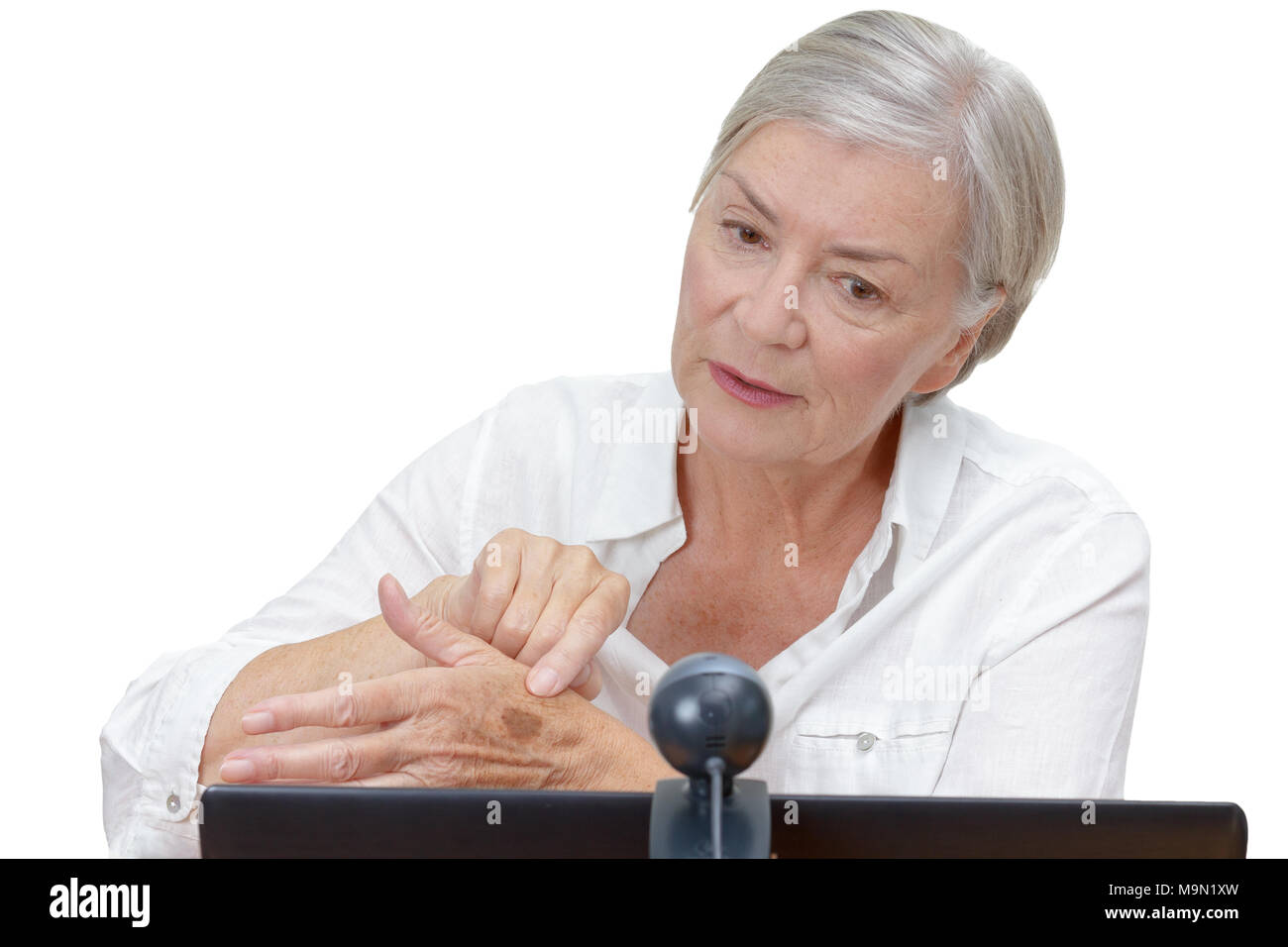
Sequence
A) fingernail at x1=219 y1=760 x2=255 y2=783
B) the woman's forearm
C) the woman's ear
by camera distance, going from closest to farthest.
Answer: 1. fingernail at x1=219 y1=760 x2=255 y2=783
2. the woman's forearm
3. the woman's ear

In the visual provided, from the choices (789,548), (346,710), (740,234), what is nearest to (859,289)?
(740,234)

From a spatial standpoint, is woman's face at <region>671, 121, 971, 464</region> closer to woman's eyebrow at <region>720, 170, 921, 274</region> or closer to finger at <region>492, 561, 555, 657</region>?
woman's eyebrow at <region>720, 170, 921, 274</region>

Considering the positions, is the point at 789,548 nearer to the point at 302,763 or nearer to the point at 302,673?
the point at 302,673

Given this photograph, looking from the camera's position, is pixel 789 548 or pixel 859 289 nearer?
pixel 859 289

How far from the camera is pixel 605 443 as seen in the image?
234 centimetres

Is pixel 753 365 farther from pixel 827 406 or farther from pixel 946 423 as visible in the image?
pixel 946 423

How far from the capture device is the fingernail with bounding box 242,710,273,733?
157 cm

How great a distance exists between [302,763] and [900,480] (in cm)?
109

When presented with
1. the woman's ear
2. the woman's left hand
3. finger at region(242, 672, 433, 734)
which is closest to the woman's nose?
the woman's ear

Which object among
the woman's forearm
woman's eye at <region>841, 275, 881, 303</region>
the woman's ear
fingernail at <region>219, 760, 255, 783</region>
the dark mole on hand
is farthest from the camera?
the woman's ear

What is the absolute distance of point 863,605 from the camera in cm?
217
